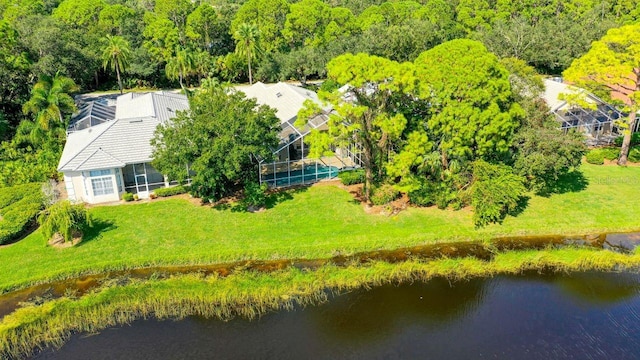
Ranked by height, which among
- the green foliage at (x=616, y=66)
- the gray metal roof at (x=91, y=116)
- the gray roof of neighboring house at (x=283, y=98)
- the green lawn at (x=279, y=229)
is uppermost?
the green foliage at (x=616, y=66)

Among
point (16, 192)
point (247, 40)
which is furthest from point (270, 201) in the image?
point (247, 40)

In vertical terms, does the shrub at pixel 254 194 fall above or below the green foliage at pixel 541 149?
below

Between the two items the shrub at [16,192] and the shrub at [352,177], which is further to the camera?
the shrub at [352,177]

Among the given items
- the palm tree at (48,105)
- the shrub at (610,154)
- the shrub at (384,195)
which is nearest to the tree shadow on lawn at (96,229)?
the palm tree at (48,105)

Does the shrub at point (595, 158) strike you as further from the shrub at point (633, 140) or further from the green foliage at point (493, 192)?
the green foliage at point (493, 192)

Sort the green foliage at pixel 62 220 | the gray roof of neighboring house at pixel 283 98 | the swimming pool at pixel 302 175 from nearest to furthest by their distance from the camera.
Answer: the green foliage at pixel 62 220, the swimming pool at pixel 302 175, the gray roof of neighboring house at pixel 283 98

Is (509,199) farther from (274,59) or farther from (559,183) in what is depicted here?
(274,59)

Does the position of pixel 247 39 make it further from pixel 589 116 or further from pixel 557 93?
pixel 589 116

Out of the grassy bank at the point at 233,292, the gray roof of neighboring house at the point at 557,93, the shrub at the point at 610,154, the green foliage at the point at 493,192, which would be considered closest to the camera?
the grassy bank at the point at 233,292
